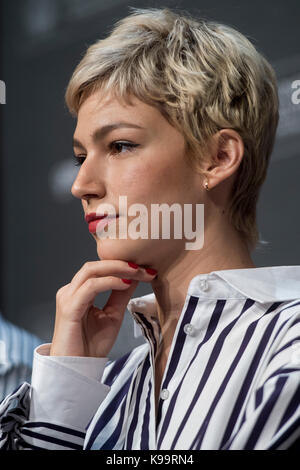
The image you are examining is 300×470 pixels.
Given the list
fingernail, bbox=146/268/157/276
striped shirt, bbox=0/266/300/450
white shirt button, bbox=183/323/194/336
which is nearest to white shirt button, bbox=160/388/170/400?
striped shirt, bbox=0/266/300/450

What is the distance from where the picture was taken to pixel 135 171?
105cm

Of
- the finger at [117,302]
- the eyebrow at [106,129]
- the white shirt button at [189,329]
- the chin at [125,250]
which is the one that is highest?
the eyebrow at [106,129]

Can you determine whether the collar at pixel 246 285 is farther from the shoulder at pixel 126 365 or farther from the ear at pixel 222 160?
the shoulder at pixel 126 365

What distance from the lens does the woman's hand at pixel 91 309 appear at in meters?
1.09

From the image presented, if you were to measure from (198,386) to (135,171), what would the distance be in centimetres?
38

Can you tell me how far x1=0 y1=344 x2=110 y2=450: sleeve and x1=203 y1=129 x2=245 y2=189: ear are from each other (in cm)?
41

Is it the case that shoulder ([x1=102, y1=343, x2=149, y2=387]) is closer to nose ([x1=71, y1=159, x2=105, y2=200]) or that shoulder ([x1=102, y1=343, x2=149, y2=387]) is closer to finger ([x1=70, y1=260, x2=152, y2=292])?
finger ([x1=70, y1=260, x2=152, y2=292])

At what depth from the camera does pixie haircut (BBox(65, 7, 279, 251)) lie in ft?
3.50

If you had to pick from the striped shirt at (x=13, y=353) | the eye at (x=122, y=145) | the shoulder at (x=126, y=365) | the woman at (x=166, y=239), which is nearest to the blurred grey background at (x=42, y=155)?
the striped shirt at (x=13, y=353)

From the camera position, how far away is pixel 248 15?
132 cm

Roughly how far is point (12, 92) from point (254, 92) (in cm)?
65

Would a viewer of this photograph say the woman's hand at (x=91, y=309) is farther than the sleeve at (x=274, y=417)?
Yes

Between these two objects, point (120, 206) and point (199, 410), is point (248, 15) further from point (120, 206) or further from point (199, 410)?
point (199, 410)
